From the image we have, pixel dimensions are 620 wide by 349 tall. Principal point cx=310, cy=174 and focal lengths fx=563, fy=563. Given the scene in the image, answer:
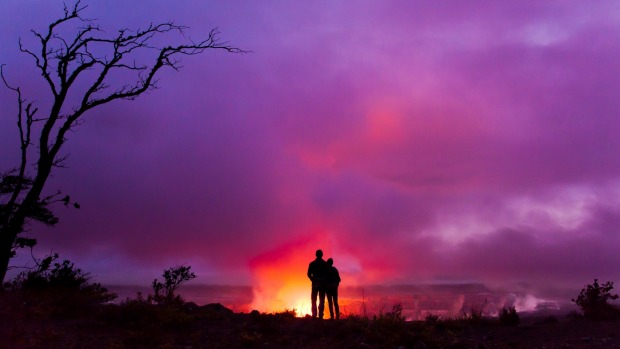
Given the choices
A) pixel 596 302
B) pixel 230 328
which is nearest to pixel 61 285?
pixel 230 328

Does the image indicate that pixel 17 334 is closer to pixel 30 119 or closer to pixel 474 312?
pixel 30 119

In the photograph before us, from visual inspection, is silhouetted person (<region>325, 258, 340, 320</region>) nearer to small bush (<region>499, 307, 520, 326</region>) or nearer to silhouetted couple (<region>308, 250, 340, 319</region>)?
silhouetted couple (<region>308, 250, 340, 319</region>)

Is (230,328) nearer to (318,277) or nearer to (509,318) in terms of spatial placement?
(318,277)

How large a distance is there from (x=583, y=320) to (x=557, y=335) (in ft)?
10.1

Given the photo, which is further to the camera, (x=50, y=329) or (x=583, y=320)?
(x=583, y=320)

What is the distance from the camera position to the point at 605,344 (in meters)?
13.5

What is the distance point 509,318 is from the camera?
1664 cm

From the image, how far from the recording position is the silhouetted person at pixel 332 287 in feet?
57.7

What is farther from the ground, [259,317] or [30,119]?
[30,119]

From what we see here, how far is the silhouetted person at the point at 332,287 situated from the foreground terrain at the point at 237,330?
2233 millimetres

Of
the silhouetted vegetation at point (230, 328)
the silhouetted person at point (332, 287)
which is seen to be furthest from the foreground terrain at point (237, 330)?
the silhouetted person at point (332, 287)

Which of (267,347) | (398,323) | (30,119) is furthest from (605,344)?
(30,119)

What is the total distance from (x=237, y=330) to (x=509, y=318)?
811 centimetres

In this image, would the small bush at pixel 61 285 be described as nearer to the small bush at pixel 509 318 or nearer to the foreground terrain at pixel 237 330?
the foreground terrain at pixel 237 330
